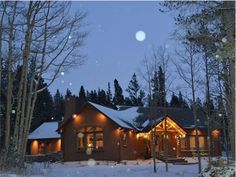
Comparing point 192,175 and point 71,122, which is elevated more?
point 71,122

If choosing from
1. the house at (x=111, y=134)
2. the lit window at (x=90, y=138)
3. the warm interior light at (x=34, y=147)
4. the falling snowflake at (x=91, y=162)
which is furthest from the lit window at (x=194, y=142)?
the warm interior light at (x=34, y=147)

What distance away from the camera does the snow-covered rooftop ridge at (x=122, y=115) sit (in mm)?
35969

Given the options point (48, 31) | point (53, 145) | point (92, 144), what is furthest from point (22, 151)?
point (53, 145)

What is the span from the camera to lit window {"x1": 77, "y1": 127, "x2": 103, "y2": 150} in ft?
118

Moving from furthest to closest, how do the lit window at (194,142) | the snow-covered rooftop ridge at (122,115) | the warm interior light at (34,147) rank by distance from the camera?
the warm interior light at (34,147) → the lit window at (194,142) → the snow-covered rooftop ridge at (122,115)

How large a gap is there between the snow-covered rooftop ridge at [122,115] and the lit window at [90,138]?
167 centimetres

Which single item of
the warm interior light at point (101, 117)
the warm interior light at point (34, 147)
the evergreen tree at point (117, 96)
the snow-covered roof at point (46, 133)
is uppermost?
the evergreen tree at point (117, 96)

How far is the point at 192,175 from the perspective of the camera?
2277cm

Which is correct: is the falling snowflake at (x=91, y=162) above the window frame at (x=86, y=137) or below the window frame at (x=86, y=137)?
below

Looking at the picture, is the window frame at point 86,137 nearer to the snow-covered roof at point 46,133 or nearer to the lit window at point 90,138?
the lit window at point 90,138

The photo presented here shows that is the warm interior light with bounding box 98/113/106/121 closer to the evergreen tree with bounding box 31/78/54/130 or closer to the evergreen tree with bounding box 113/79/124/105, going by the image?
the evergreen tree with bounding box 31/78/54/130

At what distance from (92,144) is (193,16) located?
2288cm

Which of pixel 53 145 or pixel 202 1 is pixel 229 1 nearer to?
pixel 202 1

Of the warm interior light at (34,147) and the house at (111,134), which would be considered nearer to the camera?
the house at (111,134)
